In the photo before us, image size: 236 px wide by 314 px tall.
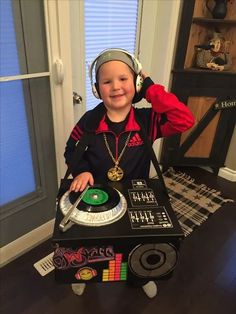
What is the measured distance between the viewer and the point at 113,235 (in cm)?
83

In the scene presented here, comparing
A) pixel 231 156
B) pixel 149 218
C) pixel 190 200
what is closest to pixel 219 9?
pixel 231 156

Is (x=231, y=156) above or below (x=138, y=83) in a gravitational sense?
below

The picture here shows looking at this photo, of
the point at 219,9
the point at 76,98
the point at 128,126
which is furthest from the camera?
the point at 219,9

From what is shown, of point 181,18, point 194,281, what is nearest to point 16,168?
point 194,281

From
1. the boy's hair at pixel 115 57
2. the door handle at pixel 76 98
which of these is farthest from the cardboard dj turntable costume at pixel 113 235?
the door handle at pixel 76 98

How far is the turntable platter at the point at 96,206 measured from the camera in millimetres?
871

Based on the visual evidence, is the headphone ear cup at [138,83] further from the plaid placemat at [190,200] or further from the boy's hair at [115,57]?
the plaid placemat at [190,200]

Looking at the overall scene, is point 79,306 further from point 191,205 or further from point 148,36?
point 148,36

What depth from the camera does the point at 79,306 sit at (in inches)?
50.1

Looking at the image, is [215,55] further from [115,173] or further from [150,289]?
[150,289]

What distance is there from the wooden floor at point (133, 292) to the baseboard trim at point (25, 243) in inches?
1.4

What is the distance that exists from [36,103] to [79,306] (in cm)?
102

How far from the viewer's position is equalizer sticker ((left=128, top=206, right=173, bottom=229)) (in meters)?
0.87

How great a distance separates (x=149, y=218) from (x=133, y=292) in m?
0.66
